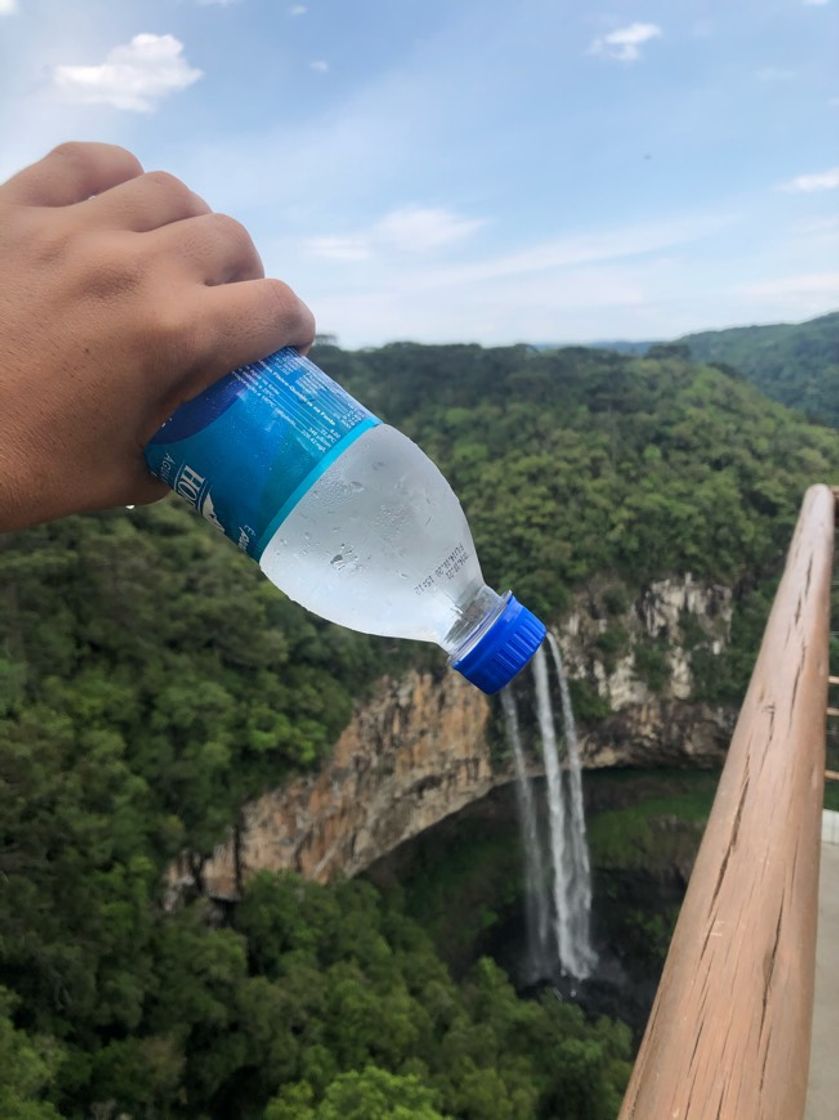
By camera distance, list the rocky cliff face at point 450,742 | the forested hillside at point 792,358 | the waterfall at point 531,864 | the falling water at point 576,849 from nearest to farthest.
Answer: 1. the rocky cliff face at point 450,742
2. the waterfall at point 531,864
3. the falling water at point 576,849
4. the forested hillside at point 792,358

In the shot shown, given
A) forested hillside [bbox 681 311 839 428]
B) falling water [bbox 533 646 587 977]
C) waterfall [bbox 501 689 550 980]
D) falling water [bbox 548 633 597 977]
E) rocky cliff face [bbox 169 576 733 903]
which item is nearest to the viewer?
rocky cliff face [bbox 169 576 733 903]

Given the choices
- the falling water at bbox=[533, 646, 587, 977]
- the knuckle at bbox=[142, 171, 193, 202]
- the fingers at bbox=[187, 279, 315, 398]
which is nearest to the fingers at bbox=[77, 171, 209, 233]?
the knuckle at bbox=[142, 171, 193, 202]

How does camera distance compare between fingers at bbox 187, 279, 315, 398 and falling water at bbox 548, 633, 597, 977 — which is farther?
falling water at bbox 548, 633, 597, 977

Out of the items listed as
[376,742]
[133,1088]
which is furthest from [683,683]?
[133,1088]

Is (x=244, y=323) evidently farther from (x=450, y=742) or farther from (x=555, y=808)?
(x=555, y=808)

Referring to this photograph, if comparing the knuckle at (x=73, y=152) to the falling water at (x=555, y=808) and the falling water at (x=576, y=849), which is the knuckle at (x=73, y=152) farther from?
the falling water at (x=555, y=808)

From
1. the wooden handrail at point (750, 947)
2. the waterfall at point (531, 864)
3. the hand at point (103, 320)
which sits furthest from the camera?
the waterfall at point (531, 864)

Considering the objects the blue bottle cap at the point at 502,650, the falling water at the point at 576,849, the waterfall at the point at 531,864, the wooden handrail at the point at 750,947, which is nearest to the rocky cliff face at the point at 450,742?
the waterfall at the point at 531,864

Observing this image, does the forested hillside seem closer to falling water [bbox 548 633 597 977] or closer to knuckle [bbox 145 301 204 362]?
falling water [bbox 548 633 597 977]
